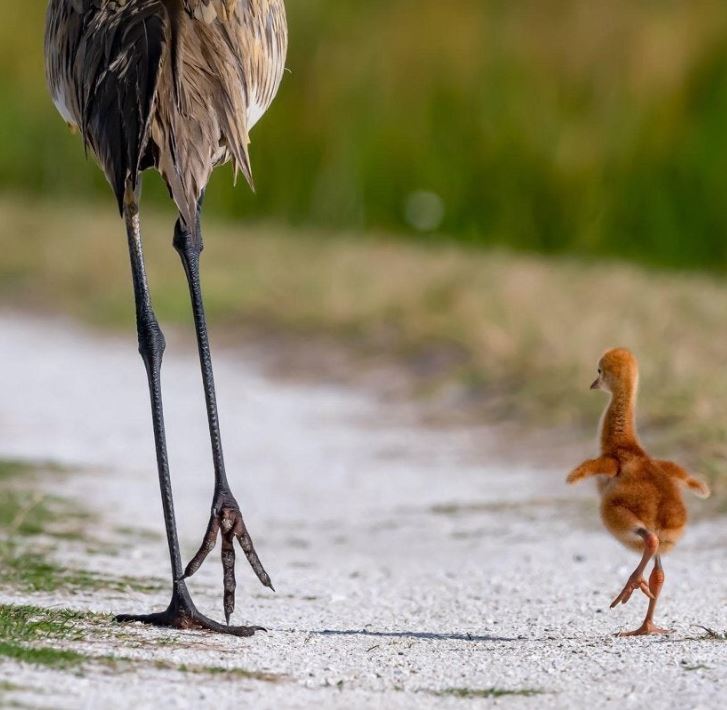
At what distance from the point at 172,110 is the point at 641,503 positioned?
5.13 ft

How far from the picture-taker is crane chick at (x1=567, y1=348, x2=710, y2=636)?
4324 millimetres

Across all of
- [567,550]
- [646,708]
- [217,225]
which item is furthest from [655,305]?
[646,708]

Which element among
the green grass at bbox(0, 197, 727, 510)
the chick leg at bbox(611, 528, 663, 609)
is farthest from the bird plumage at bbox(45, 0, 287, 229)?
the green grass at bbox(0, 197, 727, 510)

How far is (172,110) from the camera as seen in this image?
4.28 m

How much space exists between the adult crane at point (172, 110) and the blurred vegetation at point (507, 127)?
8116mm

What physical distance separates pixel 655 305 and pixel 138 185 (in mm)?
5688

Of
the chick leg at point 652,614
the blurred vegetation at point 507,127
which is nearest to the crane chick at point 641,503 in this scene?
the chick leg at point 652,614

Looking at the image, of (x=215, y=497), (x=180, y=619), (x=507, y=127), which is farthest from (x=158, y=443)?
(x=507, y=127)

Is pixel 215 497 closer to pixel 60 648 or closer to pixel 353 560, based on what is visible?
pixel 60 648

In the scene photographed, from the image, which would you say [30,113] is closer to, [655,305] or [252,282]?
[252,282]

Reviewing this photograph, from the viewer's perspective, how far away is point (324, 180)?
1414cm

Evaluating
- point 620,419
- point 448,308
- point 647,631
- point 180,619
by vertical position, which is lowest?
point 448,308

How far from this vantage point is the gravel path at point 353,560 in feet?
12.2

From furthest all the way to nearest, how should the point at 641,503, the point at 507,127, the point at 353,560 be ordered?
the point at 507,127, the point at 353,560, the point at 641,503
